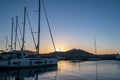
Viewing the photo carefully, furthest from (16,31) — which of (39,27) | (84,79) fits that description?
(84,79)

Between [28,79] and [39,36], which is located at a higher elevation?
[39,36]

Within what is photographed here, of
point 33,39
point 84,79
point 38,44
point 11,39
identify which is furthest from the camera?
point 11,39

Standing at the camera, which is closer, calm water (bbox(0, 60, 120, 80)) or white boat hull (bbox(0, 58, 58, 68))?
calm water (bbox(0, 60, 120, 80))

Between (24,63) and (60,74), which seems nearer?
(60,74)

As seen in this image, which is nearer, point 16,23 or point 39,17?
point 39,17

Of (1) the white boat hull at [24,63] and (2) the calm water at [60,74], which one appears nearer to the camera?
(2) the calm water at [60,74]

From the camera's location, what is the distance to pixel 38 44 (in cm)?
4862

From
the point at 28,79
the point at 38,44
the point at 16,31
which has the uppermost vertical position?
the point at 16,31

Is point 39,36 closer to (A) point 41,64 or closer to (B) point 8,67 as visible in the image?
(A) point 41,64

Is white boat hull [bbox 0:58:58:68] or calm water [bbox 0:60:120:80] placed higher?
white boat hull [bbox 0:58:58:68]

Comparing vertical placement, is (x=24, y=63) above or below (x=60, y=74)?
above

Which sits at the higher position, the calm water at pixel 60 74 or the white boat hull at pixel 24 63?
the white boat hull at pixel 24 63

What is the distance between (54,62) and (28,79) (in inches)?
1001

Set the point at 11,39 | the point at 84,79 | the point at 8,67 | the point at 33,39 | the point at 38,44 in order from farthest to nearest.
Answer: the point at 11,39
the point at 33,39
the point at 38,44
the point at 8,67
the point at 84,79
